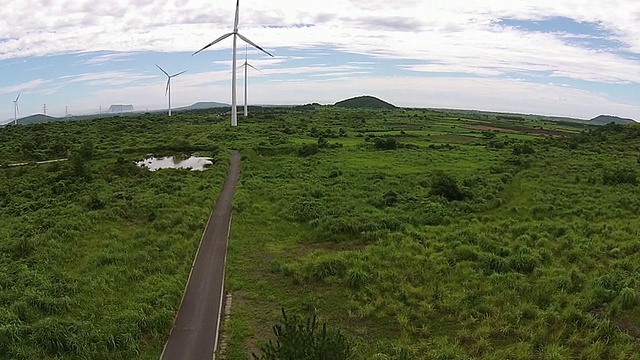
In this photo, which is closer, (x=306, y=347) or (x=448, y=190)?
(x=306, y=347)

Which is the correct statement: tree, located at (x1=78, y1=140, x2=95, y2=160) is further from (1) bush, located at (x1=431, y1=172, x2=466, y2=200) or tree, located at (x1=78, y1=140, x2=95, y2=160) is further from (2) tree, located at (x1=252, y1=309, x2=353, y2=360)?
(2) tree, located at (x1=252, y1=309, x2=353, y2=360)

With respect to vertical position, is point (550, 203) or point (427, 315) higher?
point (550, 203)

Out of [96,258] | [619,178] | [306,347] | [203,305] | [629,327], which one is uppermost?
[619,178]

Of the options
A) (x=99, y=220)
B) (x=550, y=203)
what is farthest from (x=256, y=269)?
(x=550, y=203)

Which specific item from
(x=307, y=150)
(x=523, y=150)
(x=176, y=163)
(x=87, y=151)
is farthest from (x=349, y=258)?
(x=523, y=150)

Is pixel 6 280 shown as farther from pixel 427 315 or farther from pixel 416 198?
pixel 416 198

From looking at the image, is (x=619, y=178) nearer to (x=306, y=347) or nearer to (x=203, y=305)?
(x=203, y=305)

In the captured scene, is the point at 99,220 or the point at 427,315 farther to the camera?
the point at 99,220

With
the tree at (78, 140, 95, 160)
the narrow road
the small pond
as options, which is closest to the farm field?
the narrow road
